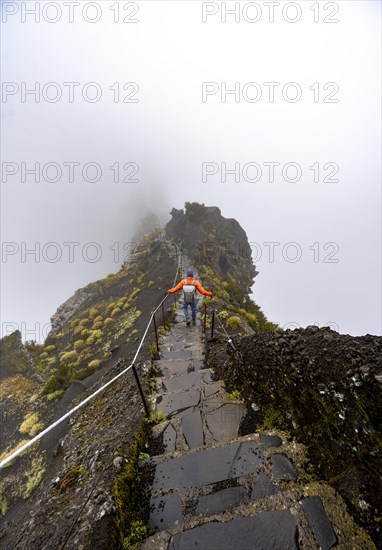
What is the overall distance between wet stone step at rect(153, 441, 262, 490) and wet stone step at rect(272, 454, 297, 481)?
0.24m

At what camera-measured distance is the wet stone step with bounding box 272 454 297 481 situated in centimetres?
409

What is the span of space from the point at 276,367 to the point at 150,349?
6391 mm

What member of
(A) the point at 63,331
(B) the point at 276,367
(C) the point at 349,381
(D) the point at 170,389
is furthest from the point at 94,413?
(A) the point at 63,331

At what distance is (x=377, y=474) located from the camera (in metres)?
3.25

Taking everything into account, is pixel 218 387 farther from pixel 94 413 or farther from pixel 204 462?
pixel 94 413

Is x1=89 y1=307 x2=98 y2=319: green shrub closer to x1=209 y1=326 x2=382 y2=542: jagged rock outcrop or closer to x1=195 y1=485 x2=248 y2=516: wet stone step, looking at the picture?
x1=209 y1=326 x2=382 y2=542: jagged rock outcrop

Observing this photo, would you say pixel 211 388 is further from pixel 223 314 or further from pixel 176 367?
pixel 223 314

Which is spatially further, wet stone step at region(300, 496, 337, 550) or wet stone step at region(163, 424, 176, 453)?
wet stone step at region(163, 424, 176, 453)

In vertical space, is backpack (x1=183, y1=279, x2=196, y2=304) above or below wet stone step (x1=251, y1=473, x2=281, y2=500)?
above

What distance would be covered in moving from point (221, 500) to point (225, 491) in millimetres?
152

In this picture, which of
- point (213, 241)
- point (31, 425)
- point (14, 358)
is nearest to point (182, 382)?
point (31, 425)

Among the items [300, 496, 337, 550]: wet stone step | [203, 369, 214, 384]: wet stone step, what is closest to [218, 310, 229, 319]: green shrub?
[203, 369, 214, 384]: wet stone step

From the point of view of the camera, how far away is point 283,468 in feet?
13.9

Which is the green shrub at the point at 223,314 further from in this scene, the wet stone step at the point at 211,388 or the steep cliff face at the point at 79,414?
the wet stone step at the point at 211,388
